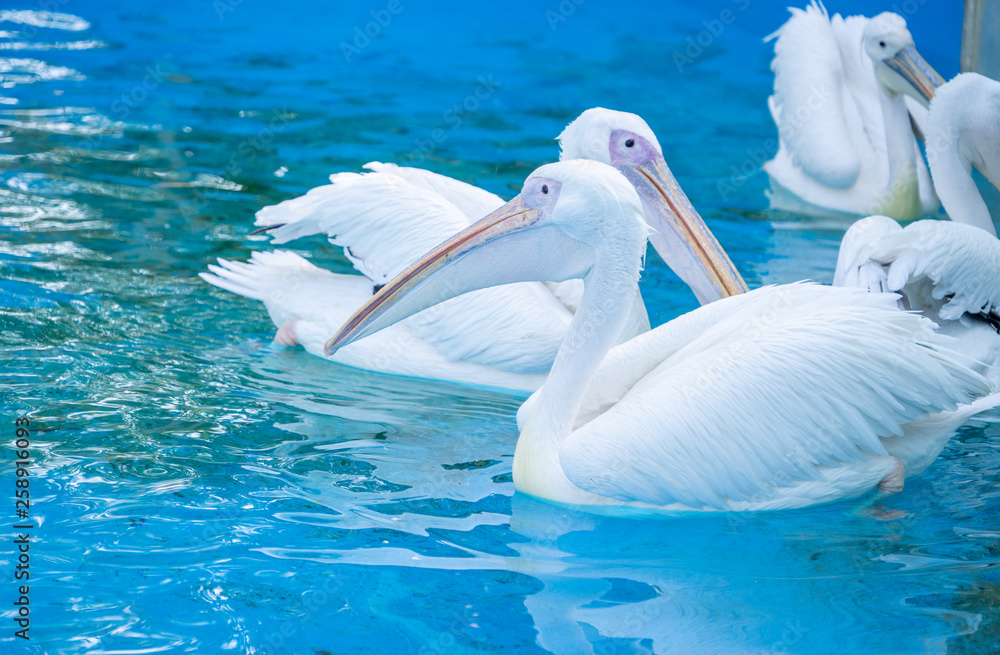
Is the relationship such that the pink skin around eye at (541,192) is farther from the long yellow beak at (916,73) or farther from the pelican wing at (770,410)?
the long yellow beak at (916,73)

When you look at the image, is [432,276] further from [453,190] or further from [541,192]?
[453,190]

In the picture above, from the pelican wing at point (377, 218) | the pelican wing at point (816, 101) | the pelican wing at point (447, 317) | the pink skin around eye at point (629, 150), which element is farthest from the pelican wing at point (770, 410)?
the pelican wing at point (816, 101)

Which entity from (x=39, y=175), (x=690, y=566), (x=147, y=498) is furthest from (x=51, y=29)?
(x=690, y=566)

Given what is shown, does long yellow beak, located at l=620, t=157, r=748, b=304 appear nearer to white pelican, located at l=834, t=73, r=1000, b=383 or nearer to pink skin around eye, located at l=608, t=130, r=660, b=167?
pink skin around eye, located at l=608, t=130, r=660, b=167

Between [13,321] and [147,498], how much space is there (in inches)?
68.1

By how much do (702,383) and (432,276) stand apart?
89 cm

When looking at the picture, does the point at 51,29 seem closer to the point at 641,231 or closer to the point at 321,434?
the point at 321,434

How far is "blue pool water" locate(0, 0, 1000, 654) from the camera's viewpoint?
279 cm

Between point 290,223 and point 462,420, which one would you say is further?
point 290,223

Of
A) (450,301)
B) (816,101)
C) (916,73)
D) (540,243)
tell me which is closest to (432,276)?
(540,243)

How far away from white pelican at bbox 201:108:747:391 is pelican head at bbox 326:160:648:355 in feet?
2.57

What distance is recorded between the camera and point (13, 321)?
15.1 feet

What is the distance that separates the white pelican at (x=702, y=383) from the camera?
318cm

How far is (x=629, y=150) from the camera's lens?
4219 mm
